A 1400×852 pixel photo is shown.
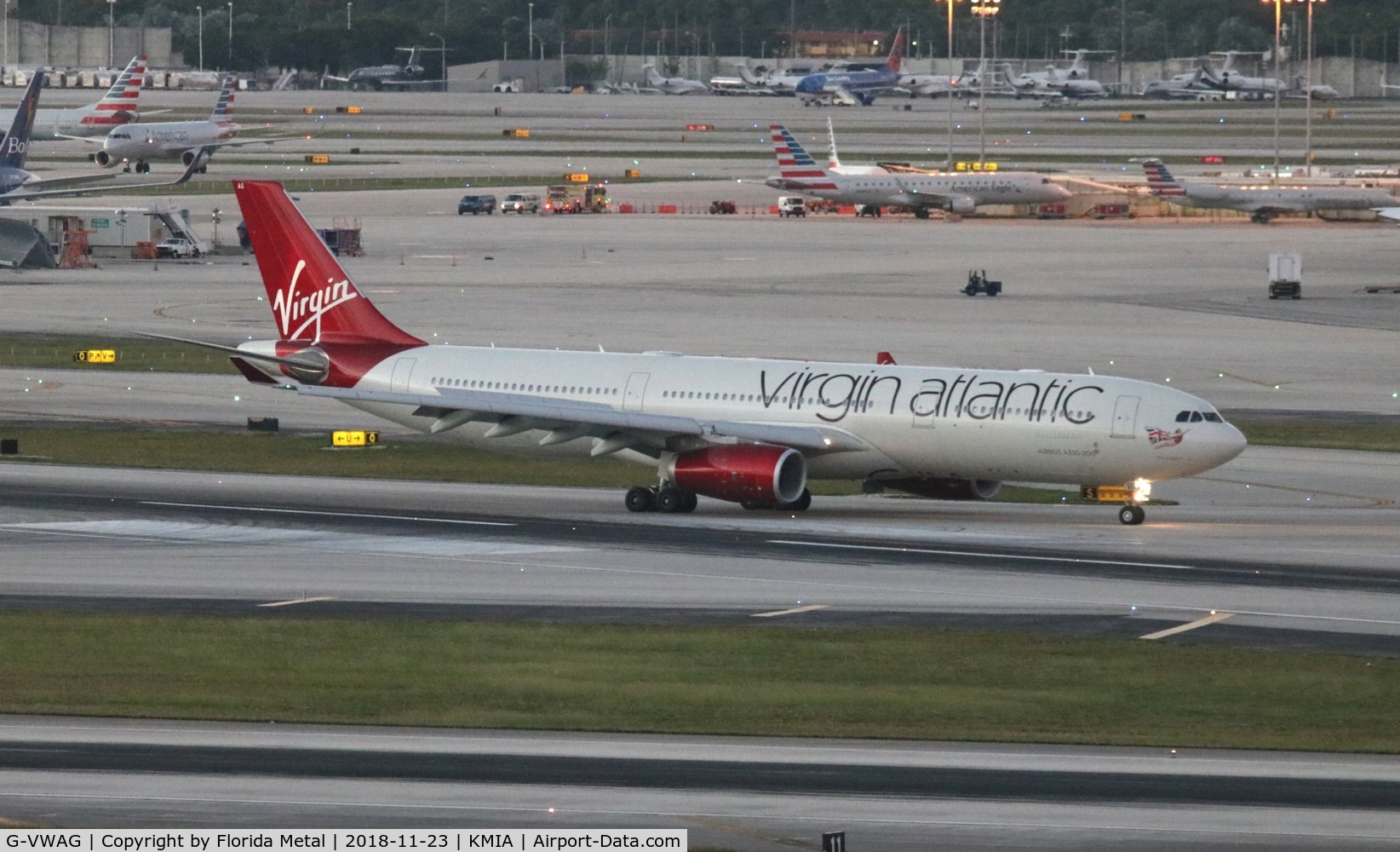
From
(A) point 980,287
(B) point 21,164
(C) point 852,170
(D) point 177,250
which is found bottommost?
(A) point 980,287

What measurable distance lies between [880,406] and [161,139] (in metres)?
150

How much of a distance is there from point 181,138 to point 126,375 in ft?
378

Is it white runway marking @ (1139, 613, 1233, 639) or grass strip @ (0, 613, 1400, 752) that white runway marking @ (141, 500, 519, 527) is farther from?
white runway marking @ (1139, 613, 1233, 639)

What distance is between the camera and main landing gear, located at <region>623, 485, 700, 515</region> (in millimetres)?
54094

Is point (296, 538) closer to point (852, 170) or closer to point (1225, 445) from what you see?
point (1225, 445)

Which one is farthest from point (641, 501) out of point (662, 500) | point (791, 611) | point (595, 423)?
point (791, 611)

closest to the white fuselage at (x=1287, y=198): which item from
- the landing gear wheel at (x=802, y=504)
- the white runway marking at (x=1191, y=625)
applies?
the landing gear wheel at (x=802, y=504)

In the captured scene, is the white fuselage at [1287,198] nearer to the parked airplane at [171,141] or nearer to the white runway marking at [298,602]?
the parked airplane at [171,141]

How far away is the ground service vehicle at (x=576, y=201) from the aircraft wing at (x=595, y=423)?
10923 cm

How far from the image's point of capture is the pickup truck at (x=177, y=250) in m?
131

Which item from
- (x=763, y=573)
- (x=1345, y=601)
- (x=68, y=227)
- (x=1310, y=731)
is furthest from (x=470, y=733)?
(x=68, y=227)

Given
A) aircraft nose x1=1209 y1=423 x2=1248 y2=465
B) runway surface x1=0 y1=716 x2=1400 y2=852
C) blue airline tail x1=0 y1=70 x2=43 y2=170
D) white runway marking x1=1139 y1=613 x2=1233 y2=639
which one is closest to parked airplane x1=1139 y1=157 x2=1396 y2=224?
blue airline tail x1=0 y1=70 x2=43 y2=170

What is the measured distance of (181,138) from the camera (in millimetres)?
193250

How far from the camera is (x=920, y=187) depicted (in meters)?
162
